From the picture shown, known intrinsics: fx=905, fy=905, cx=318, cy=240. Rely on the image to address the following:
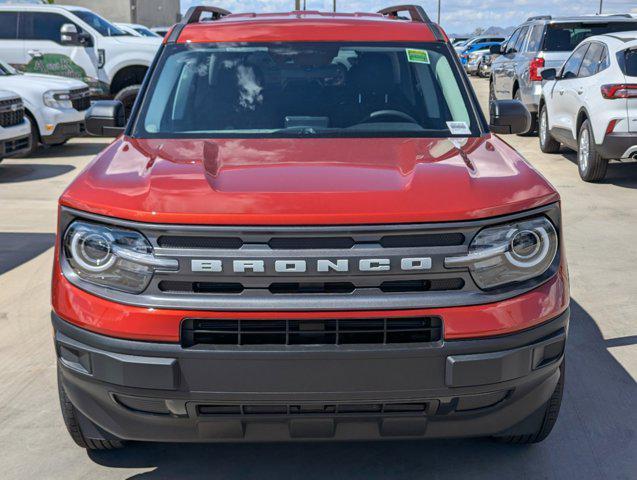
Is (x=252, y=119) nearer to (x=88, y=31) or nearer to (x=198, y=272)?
(x=198, y=272)

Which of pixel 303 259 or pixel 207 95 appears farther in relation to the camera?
pixel 207 95

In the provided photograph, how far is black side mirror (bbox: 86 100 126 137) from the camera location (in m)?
4.80

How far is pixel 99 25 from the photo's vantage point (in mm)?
15914

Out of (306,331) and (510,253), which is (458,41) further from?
(306,331)

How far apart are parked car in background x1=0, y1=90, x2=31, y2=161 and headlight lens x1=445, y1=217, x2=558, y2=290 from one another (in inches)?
365

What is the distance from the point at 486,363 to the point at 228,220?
944mm

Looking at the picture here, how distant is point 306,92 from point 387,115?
412mm

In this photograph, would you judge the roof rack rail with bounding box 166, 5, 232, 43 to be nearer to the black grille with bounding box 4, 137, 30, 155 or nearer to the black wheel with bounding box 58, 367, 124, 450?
the black wheel with bounding box 58, 367, 124, 450

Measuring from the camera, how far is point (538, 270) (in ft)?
10.1

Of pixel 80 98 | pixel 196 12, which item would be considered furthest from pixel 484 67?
pixel 196 12

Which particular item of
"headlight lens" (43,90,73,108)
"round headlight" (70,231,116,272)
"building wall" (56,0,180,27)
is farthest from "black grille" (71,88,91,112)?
"building wall" (56,0,180,27)

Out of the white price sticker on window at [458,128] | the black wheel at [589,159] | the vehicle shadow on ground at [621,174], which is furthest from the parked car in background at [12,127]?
the white price sticker on window at [458,128]

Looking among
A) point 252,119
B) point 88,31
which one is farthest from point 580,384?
point 88,31

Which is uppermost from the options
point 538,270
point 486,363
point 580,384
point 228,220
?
point 228,220
